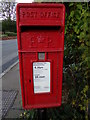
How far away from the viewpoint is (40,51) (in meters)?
1.52

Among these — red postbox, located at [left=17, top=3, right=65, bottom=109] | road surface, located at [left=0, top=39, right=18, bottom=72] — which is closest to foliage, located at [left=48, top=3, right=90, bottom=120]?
red postbox, located at [left=17, top=3, right=65, bottom=109]

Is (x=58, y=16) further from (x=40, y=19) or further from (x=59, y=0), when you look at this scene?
(x=59, y=0)

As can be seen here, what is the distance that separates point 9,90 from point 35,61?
8.20 ft

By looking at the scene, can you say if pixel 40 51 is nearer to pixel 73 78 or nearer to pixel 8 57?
pixel 73 78

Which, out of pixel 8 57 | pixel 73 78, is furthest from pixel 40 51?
pixel 8 57

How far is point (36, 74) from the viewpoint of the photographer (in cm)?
160

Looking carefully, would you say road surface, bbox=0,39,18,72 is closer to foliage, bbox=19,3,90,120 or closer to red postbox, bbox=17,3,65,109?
foliage, bbox=19,3,90,120

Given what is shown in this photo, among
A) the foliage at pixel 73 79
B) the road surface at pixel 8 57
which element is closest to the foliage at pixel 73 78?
the foliage at pixel 73 79

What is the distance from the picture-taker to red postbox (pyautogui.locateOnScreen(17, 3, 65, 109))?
56.5 inches

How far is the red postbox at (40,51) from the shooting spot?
1.43m

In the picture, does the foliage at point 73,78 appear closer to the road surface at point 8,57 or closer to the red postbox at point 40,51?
the red postbox at point 40,51

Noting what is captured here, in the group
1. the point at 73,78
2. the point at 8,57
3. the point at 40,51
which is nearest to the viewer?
the point at 40,51

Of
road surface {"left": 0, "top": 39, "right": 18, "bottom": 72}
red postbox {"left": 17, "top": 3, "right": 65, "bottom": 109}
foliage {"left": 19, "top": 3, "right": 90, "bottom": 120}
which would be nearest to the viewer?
red postbox {"left": 17, "top": 3, "right": 65, "bottom": 109}

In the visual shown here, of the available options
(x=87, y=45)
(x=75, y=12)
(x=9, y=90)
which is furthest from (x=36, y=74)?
(x=9, y=90)
